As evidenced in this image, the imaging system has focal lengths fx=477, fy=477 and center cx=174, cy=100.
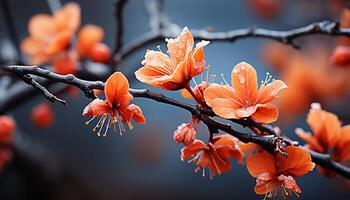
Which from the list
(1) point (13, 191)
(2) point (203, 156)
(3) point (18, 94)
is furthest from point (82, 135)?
(2) point (203, 156)

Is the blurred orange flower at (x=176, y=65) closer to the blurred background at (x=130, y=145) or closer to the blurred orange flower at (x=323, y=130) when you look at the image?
the blurred orange flower at (x=323, y=130)

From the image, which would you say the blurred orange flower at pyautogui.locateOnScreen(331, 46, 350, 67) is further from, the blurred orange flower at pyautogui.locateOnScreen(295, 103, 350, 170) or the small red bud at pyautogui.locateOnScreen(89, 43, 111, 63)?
the small red bud at pyautogui.locateOnScreen(89, 43, 111, 63)

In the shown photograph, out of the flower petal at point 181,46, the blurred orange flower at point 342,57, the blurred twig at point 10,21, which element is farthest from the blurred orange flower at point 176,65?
the blurred twig at point 10,21

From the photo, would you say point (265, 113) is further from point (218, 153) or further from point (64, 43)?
point (64, 43)

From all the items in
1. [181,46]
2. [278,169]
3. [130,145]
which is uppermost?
[130,145]

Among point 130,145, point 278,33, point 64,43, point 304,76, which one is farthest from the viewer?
point 130,145

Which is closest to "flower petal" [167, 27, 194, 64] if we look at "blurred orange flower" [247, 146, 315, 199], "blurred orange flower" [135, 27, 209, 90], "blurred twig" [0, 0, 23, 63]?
"blurred orange flower" [135, 27, 209, 90]

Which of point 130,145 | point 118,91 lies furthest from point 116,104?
point 130,145

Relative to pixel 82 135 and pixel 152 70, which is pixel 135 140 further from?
pixel 152 70
